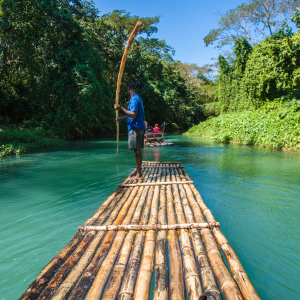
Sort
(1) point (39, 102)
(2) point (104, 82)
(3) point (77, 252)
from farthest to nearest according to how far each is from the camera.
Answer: (2) point (104, 82)
(1) point (39, 102)
(3) point (77, 252)

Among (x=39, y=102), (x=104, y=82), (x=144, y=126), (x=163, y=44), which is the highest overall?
(x=163, y=44)

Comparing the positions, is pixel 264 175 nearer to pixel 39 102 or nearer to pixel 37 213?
pixel 37 213

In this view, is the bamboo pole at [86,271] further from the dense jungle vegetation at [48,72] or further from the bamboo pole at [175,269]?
the dense jungle vegetation at [48,72]

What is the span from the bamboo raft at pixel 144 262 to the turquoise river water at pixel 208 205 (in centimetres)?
44

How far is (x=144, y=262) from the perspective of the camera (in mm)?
1849

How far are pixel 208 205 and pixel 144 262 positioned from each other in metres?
2.24

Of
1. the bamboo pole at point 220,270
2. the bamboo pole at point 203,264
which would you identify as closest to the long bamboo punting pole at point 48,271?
the bamboo pole at point 203,264

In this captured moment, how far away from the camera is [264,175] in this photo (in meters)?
5.86

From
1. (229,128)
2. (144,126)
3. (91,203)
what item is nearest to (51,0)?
(229,128)

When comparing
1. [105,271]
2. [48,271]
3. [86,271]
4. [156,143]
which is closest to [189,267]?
[105,271]

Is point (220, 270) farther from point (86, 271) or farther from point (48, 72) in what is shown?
point (48, 72)

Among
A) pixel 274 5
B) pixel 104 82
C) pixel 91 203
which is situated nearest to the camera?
pixel 91 203

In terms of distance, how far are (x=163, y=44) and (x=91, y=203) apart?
28.7m

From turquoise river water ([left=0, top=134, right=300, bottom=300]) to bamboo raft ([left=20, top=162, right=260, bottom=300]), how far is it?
0.44m
